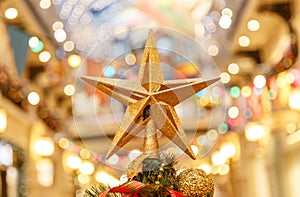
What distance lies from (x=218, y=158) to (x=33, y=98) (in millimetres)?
2819

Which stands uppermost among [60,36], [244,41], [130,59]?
[244,41]

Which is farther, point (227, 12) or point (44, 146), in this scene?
point (44, 146)

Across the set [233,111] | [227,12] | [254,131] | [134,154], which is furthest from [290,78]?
[134,154]

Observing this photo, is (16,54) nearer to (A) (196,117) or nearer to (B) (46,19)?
(B) (46,19)

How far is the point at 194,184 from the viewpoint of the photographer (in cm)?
146

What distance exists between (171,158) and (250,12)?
222 inches

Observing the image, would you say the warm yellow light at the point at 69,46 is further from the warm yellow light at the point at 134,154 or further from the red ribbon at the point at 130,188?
the red ribbon at the point at 130,188

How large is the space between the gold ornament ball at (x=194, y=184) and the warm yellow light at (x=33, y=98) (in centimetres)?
619

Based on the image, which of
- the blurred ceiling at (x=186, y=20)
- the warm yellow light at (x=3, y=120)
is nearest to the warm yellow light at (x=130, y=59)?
the blurred ceiling at (x=186, y=20)

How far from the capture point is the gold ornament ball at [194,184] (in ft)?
4.81

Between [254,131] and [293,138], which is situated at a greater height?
[254,131]

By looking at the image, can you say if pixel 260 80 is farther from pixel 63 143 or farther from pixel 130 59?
pixel 130 59

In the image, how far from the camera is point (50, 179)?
978cm

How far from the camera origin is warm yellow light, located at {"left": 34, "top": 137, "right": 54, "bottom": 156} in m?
8.32
